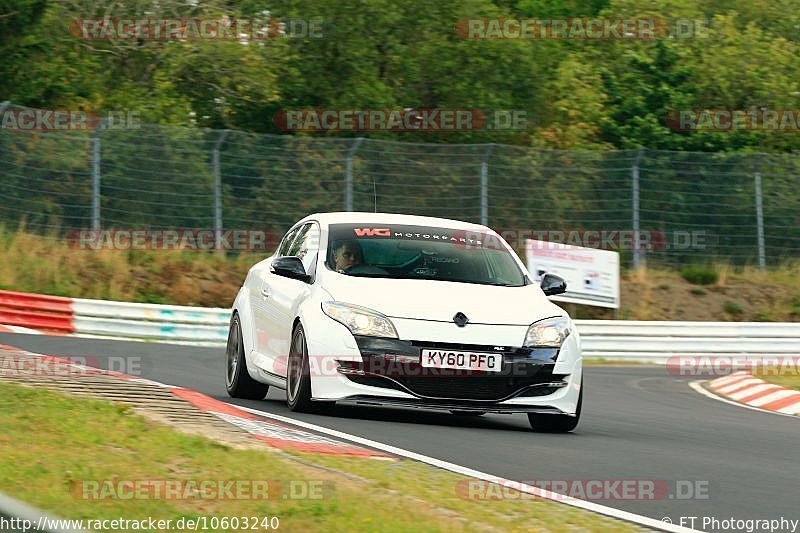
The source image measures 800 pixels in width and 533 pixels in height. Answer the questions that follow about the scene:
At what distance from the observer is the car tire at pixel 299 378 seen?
35.2 feet

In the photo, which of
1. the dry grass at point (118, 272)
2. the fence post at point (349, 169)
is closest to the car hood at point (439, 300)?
the dry grass at point (118, 272)

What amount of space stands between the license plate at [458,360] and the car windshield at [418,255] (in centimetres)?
98

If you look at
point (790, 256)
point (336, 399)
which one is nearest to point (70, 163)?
point (790, 256)

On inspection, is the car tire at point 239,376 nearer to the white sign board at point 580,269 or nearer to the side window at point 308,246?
the side window at point 308,246

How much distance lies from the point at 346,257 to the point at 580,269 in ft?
50.4

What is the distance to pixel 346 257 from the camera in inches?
450

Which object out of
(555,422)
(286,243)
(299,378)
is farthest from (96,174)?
(555,422)

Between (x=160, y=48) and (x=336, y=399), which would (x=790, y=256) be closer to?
(x=160, y=48)

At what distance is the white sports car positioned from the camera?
34.4ft

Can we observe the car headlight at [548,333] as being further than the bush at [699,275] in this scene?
No

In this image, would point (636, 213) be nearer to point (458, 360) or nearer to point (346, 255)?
point (346, 255)

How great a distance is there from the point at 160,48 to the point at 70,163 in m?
12.7

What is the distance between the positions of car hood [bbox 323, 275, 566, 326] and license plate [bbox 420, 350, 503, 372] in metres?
0.22

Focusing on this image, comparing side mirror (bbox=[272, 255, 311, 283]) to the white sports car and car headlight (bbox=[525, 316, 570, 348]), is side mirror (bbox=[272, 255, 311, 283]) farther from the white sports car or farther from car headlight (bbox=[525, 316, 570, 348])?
car headlight (bbox=[525, 316, 570, 348])
